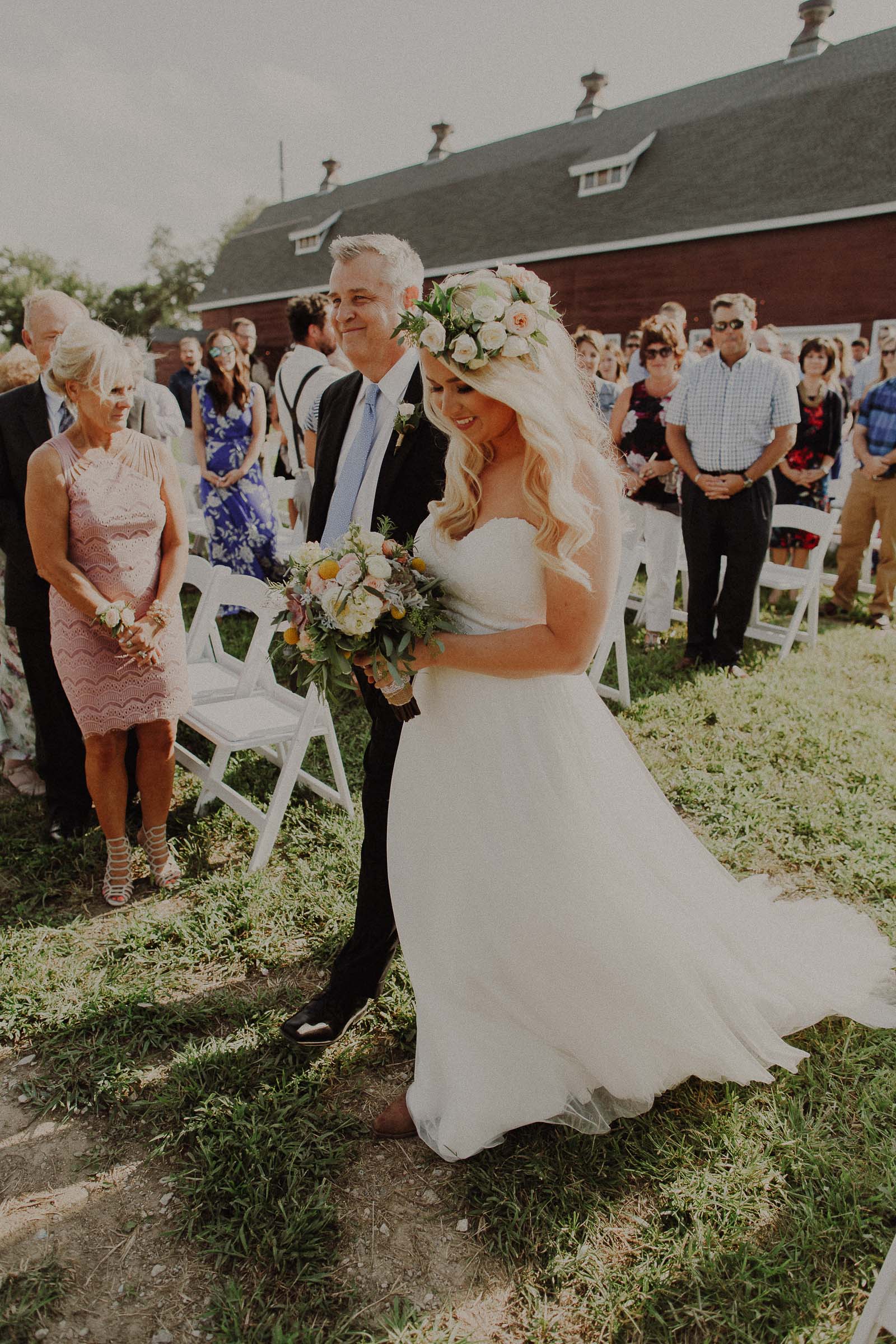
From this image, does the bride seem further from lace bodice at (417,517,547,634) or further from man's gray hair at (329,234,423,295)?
man's gray hair at (329,234,423,295)

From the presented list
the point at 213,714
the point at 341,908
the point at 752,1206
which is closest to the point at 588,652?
the point at 752,1206

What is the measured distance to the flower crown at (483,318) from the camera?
2062mm

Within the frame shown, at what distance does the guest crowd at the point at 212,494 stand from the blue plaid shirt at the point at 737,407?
0.01 m

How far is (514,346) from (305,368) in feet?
14.3

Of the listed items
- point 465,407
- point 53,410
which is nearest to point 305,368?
point 53,410

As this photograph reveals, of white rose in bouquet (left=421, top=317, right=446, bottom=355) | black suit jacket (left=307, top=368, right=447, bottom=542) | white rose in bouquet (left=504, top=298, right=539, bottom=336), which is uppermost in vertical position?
white rose in bouquet (left=504, top=298, right=539, bottom=336)

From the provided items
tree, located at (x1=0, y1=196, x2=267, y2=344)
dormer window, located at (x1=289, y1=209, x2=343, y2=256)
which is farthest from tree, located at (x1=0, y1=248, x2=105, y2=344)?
dormer window, located at (x1=289, y1=209, x2=343, y2=256)

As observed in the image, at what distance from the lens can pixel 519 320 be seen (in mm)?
2098

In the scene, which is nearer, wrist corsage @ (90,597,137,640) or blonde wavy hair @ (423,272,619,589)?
blonde wavy hair @ (423,272,619,589)

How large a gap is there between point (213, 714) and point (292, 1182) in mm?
2393

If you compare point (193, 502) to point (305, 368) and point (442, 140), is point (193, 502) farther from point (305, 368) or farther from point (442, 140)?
point (442, 140)

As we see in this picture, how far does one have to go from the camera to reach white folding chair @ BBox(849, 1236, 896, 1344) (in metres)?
1.80

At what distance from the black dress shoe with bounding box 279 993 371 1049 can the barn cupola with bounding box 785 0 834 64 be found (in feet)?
95.6

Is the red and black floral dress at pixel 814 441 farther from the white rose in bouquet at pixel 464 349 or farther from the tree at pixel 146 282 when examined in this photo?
the tree at pixel 146 282
